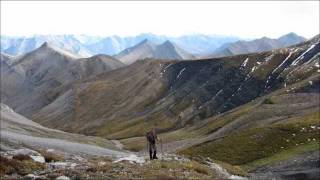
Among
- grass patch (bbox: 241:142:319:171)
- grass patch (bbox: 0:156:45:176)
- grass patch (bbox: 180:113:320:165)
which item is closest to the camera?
grass patch (bbox: 0:156:45:176)

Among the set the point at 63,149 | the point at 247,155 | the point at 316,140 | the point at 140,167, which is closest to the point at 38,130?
the point at 63,149

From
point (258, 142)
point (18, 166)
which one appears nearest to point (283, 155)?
point (258, 142)

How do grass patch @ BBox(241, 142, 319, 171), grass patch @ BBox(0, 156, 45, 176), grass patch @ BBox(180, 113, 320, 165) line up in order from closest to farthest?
grass patch @ BBox(0, 156, 45, 176) < grass patch @ BBox(241, 142, 319, 171) < grass patch @ BBox(180, 113, 320, 165)

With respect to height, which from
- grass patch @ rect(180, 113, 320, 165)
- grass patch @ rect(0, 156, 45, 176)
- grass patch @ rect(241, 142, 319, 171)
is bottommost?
grass patch @ rect(0, 156, 45, 176)

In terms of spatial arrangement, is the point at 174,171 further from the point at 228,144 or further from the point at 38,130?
the point at 38,130

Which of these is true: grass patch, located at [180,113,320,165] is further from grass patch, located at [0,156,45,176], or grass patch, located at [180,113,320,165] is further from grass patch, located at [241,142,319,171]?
grass patch, located at [0,156,45,176]

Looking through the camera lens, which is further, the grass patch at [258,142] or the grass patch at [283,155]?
the grass patch at [258,142]

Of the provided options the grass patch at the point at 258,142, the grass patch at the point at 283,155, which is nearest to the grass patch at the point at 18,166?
the grass patch at the point at 283,155

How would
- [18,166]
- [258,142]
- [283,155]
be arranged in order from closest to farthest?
[18,166] < [283,155] < [258,142]

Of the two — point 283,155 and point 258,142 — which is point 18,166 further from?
point 258,142

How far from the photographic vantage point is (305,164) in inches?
4444

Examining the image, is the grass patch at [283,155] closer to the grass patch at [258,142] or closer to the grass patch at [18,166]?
the grass patch at [258,142]

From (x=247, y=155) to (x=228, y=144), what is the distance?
461 inches

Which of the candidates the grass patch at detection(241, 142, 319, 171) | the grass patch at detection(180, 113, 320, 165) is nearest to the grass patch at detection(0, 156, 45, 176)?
the grass patch at detection(241, 142, 319, 171)
